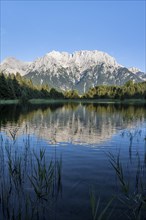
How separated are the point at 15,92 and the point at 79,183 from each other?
12525cm

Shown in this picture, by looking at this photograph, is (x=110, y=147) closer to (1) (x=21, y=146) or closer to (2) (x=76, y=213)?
(1) (x=21, y=146)

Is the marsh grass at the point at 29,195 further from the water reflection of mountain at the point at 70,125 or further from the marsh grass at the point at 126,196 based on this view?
the water reflection of mountain at the point at 70,125

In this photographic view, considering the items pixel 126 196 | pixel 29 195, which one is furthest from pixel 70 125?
pixel 126 196

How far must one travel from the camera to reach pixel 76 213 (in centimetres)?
1283

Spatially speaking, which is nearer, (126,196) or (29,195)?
(126,196)

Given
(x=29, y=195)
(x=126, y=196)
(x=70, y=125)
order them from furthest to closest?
(x=70, y=125), (x=29, y=195), (x=126, y=196)

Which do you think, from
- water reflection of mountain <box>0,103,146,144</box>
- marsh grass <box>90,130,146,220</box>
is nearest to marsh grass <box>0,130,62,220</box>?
marsh grass <box>90,130,146,220</box>

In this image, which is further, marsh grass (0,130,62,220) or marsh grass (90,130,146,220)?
marsh grass (0,130,62,220)

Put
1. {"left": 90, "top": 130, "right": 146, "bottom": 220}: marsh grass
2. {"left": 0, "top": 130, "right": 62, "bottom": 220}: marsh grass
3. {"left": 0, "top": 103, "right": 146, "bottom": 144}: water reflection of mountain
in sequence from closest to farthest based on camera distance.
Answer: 1. {"left": 90, "top": 130, "right": 146, "bottom": 220}: marsh grass
2. {"left": 0, "top": 130, "right": 62, "bottom": 220}: marsh grass
3. {"left": 0, "top": 103, "right": 146, "bottom": 144}: water reflection of mountain

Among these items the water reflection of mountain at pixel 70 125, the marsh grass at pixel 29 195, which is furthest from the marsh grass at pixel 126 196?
the water reflection of mountain at pixel 70 125

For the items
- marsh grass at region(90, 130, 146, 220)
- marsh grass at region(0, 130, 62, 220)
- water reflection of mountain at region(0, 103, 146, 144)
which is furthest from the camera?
water reflection of mountain at region(0, 103, 146, 144)

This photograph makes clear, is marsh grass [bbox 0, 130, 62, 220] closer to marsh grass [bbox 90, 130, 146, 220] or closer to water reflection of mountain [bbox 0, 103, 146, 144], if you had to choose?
marsh grass [bbox 90, 130, 146, 220]

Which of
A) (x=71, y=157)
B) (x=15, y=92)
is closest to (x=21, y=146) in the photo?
(x=71, y=157)

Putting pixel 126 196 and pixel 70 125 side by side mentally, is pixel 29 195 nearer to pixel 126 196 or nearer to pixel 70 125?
pixel 126 196
